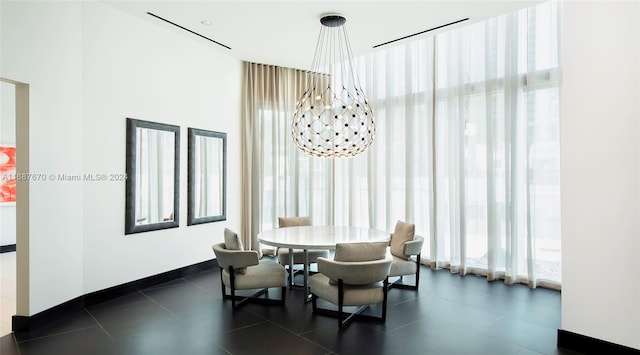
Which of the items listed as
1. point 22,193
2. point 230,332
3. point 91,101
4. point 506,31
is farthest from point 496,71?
point 22,193

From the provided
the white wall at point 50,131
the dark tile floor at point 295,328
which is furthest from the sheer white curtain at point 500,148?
the white wall at point 50,131

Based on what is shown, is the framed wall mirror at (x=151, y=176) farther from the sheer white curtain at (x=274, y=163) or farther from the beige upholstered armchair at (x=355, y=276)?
the beige upholstered armchair at (x=355, y=276)

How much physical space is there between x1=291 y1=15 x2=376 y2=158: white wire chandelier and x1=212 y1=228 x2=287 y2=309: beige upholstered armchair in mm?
1470

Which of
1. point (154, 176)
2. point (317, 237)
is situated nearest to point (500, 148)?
point (317, 237)

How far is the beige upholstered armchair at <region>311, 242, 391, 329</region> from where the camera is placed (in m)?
3.30

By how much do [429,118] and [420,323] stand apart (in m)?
3.29

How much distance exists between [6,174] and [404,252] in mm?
8001

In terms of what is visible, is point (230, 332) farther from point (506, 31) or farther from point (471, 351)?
point (506, 31)

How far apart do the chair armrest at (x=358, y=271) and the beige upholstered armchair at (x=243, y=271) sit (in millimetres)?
888

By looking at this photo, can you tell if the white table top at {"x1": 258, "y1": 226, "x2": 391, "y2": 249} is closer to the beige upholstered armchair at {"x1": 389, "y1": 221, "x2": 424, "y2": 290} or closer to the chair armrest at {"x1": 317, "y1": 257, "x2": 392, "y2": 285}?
the beige upholstered armchair at {"x1": 389, "y1": 221, "x2": 424, "y2": 290}

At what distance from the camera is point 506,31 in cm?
486

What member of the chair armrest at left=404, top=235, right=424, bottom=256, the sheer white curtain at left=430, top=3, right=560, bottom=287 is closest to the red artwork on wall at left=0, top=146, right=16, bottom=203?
the chair armrest at left=404, top=235, right=424, bottom=256

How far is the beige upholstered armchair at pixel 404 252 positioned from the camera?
4266 mm

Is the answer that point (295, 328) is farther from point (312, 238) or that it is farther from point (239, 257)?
point (312, 238)
